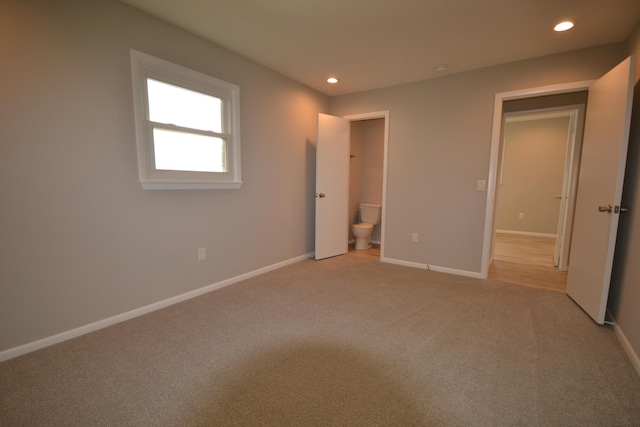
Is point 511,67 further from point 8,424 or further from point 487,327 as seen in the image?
point 8,424

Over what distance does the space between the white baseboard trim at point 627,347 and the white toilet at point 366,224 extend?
296 centimetres

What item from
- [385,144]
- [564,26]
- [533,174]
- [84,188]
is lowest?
[84,188]

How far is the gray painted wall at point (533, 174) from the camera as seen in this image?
562 cm

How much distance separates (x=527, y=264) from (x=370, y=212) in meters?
2.38

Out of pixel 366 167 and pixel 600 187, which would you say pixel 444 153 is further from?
pixel 366 167

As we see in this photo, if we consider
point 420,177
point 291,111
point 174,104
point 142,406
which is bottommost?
point 142,406

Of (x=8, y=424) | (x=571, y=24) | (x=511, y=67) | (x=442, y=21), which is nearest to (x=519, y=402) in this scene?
(x=8, y=424)

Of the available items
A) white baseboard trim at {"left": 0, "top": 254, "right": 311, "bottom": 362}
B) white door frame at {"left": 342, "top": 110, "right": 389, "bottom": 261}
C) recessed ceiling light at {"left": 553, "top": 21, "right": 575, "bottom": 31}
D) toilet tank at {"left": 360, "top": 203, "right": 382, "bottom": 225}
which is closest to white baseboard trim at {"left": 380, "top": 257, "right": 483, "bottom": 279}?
white door frame at {"left": 342, "top": 110, "right": 389, "bottom": 261}

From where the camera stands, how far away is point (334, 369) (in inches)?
64.2

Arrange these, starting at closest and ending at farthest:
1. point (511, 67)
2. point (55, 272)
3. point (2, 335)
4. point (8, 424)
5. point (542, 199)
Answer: point (8, 424) → point (2, 335) → point (55, 272) → point (511, 67) → point (542, 199)

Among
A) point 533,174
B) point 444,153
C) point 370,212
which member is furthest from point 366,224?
point 533,174

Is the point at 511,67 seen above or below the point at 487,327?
above

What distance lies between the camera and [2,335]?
5.47 feet

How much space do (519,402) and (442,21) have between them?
8.52 ft
